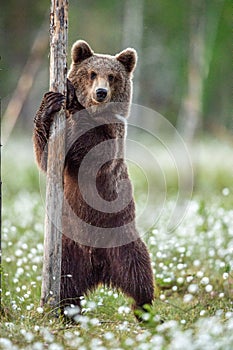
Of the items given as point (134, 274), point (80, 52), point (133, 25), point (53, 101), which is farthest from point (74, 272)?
point (133, 25)

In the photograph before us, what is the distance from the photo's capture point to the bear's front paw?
5137mm

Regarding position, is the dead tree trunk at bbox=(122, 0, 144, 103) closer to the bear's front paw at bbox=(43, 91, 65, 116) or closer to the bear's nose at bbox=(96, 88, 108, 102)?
the bear's nose at bbox=(96, 88, 108, 102)

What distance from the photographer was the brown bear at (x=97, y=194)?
555 cm

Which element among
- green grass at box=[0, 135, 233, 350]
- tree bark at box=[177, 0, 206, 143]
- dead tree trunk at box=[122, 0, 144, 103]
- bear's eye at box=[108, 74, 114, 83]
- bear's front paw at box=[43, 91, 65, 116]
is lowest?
green grass at box=[0, 135, 233, 350]

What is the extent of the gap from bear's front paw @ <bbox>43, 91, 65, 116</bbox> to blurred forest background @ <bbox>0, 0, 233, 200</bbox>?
597cm

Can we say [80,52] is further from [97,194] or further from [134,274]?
[134,274]

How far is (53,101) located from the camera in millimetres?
5137

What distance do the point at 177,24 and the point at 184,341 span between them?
10599mm

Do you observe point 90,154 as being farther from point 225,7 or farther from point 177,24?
point 177,24

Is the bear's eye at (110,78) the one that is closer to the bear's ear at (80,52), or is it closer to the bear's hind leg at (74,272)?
the bear's ear at (80,52)

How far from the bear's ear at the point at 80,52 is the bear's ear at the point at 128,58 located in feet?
0.95

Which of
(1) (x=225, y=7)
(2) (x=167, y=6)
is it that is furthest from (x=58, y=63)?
(2) (x=167, y=6)

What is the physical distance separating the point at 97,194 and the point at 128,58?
1.31 m

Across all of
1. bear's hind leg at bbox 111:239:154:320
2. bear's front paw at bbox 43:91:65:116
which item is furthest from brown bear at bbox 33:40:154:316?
bear's front paw at bbox 43:91:65:116
